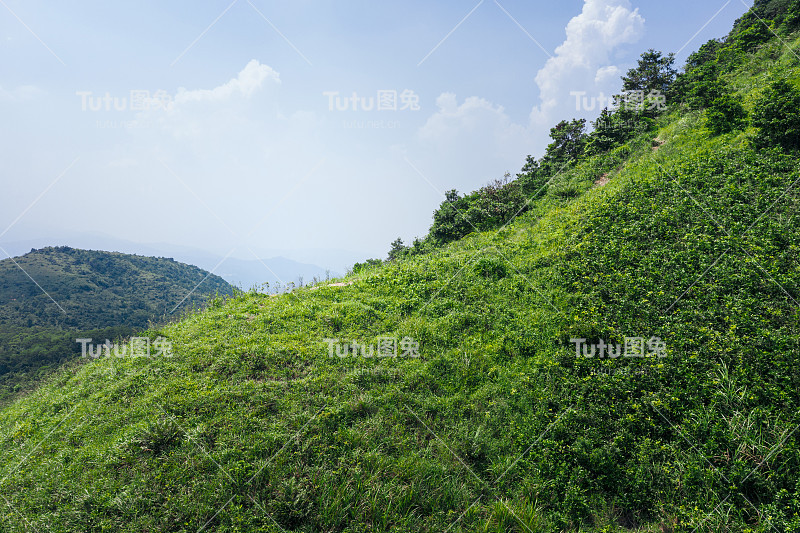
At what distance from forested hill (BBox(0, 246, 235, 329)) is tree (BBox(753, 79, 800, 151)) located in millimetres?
79672

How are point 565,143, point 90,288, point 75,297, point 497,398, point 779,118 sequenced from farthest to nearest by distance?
point 90,288 → point 75,297 → point 565,143 → point 779,118 → point 497,398

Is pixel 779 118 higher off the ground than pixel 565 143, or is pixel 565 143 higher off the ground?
pixel 565 143

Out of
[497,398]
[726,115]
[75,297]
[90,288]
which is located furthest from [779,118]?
[90,288]

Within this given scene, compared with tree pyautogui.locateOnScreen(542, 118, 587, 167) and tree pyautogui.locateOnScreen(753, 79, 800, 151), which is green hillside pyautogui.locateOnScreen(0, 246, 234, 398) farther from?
tree pyautogui.locateOnScreen(753, 79, 800, 151)

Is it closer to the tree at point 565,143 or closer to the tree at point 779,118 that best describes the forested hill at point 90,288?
the tree at point 565,143

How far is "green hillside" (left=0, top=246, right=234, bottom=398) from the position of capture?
6312 centimetres

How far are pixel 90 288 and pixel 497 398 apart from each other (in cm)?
12794

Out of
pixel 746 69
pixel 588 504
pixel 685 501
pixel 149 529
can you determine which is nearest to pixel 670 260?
pixel 685 501

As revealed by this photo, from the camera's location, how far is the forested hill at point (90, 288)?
86.4m

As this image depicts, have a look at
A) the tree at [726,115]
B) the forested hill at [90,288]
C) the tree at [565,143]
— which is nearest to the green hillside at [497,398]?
the tree at [726,115]

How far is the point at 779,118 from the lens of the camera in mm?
10281

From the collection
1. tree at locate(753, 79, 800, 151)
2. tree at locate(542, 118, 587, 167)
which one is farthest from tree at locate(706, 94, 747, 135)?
tree at locate(542, 118, 587, 167)

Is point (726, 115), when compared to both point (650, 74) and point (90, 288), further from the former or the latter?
point (90, 288)

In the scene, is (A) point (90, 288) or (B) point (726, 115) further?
(A) point (90, 288)
